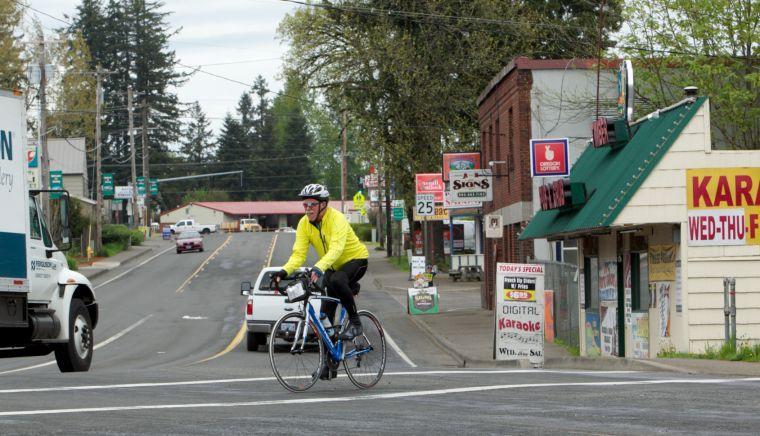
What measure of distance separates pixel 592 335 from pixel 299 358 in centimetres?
1317

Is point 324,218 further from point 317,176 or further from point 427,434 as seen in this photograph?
point 317,176

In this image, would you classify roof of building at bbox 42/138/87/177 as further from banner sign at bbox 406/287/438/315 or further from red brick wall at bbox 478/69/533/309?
banner sign at bbox 406/287/438/315

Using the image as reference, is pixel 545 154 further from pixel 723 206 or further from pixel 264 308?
pixel 723 206

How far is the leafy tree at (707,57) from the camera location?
34.2 metres

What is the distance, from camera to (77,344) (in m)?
16.6

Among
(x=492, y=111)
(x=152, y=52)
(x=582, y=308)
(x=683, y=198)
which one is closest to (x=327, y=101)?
(x=492, y=111)

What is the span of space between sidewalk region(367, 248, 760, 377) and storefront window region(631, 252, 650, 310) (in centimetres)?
169

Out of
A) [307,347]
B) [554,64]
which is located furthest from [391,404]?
[554,64]

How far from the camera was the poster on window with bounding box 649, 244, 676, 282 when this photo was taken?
19.5 metres

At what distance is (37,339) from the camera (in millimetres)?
15398

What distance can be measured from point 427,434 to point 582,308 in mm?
16673

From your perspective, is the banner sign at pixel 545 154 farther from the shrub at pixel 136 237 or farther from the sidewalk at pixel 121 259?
the shrub at pixel 136 237

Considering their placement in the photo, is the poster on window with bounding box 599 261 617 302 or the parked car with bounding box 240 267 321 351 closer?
the poster on window with bounding box 599 261 617 302

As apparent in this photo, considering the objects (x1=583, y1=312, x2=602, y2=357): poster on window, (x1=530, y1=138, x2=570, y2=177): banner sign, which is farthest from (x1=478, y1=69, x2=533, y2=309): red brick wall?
(x1=583, y1=312, x2=602, y2=357): poster on window
